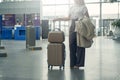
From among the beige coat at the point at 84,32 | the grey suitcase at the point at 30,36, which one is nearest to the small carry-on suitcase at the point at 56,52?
the beige coat at the point at 84,32

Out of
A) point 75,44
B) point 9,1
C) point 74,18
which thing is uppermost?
point 9,1

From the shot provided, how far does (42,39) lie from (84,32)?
1579 centimetres

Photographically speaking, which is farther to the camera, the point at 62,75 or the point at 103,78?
the point at 62,75

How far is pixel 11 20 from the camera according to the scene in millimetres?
25406

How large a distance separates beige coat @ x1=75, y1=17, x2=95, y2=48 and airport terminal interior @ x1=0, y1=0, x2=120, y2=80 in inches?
23.1

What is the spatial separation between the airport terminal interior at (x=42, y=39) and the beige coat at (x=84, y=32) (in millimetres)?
586

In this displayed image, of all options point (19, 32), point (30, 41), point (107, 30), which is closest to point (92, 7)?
point (107, 30)

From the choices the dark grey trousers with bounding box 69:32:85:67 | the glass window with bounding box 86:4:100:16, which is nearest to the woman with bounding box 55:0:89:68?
the dark grey trousers with bounding box 69:32:85:67

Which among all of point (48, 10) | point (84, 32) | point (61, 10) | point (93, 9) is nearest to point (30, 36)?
point (84, 32)

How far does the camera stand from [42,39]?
21.9m

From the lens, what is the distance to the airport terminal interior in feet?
19.2

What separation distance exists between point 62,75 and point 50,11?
85.7 ft

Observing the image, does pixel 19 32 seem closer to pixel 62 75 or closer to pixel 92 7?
pixel 92 7

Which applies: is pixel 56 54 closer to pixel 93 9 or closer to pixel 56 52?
pixel 56 52
